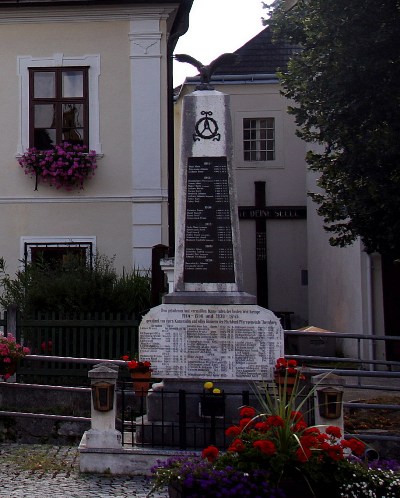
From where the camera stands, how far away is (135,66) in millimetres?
16766

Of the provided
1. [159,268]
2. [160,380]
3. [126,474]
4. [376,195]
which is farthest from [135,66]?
[126,474]

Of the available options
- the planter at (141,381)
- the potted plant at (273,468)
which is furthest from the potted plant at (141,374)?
the potted plant at (273,468)

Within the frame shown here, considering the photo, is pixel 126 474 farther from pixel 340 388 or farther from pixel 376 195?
pixel 376 195

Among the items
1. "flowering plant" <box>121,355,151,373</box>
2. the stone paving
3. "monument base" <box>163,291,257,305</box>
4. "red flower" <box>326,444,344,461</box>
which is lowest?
the stone paving

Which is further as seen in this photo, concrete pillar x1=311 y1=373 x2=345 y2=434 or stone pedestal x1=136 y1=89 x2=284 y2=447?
stone pedestal x1=136 y1=89 x2=284 y2=447

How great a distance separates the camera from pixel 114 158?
1670 centimetres

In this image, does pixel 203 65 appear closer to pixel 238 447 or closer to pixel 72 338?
pixel 72 338

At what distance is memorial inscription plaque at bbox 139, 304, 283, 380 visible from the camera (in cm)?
973

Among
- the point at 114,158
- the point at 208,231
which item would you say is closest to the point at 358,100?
the point at 208,231

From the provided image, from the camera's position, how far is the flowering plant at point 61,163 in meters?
16.3

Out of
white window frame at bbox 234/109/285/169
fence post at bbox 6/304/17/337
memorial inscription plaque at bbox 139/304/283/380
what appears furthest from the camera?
white window frame at bbox 234/109/285/169

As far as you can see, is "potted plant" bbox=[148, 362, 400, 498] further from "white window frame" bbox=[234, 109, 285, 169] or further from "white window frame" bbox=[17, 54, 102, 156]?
"white window frame" bbox=[234, 109, 285, 169]

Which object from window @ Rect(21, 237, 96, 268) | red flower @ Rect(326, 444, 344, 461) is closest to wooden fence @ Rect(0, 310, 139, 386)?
window @ Rect(21, 237, 96, 268)

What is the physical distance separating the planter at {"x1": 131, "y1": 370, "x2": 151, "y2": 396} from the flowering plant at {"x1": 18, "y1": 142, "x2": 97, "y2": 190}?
7.29 meters
